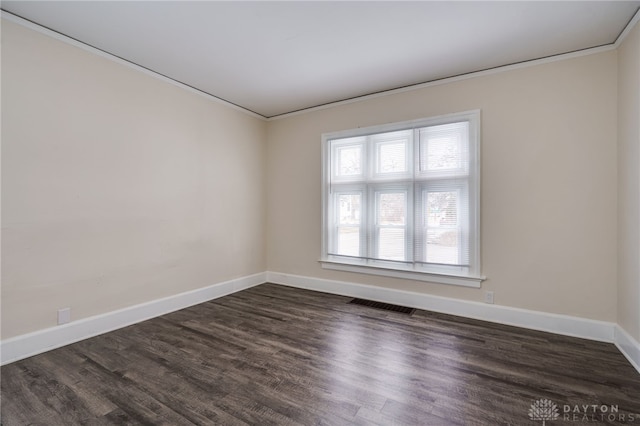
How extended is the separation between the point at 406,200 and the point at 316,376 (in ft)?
7.77

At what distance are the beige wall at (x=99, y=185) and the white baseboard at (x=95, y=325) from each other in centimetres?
7

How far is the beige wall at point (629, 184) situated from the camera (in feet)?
7.49

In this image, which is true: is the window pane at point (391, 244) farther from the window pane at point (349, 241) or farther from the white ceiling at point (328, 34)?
the white ceiling at point (328, 34)

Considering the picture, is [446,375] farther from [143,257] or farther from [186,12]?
[186,12]

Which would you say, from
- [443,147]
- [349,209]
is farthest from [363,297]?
[443,147]

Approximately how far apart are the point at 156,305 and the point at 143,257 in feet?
1.91

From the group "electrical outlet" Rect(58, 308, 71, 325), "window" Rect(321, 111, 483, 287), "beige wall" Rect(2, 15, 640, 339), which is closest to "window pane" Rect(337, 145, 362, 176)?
"window" Rect(321, 111, 483, 287)

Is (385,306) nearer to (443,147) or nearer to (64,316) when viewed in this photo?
(443,147)

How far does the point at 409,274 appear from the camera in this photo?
3604 millimetres

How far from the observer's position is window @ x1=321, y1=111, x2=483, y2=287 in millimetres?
3299

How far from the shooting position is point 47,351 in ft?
8.04

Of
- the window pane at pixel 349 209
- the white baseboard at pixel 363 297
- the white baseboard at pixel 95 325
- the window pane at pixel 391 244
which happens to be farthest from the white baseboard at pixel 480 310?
the white baseboard at pixel 95 325

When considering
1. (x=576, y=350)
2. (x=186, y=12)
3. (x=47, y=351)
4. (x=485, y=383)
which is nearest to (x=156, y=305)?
(x=47, y=351)

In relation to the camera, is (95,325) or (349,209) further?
(349,209)
